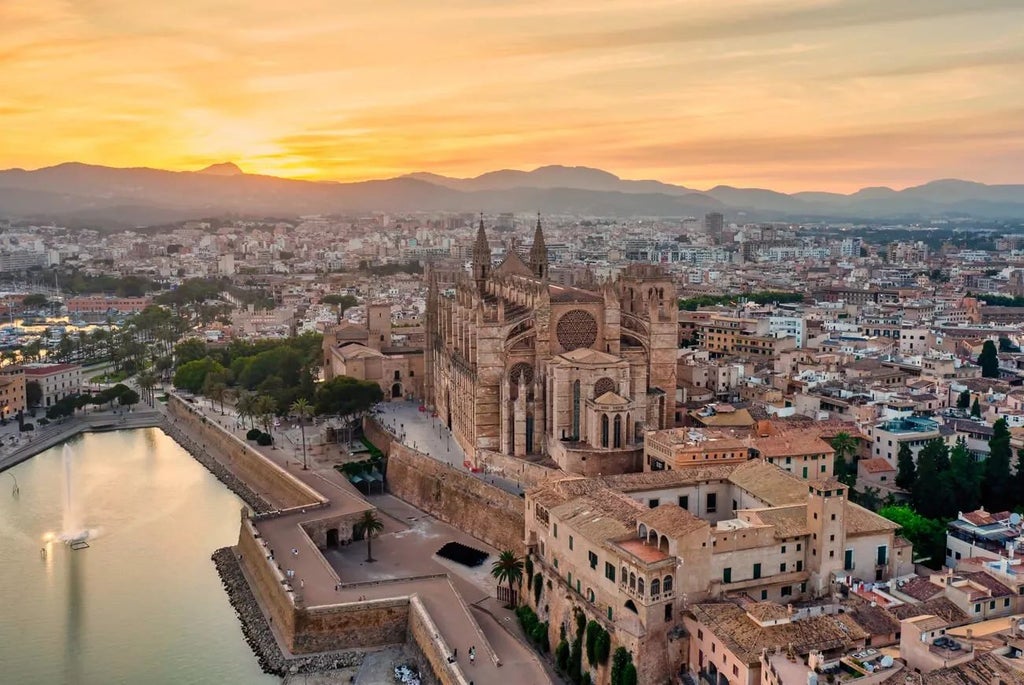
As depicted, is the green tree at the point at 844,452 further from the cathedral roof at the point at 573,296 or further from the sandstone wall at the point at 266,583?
the sandstone wall at the point at 266,583

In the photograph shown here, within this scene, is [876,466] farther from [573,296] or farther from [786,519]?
[573,296]

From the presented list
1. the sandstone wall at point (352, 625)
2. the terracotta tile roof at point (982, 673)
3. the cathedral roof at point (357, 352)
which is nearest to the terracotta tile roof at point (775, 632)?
the terracotta tile roof at point (982, 673)

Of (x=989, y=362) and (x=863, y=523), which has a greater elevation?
(x=863, y=523)

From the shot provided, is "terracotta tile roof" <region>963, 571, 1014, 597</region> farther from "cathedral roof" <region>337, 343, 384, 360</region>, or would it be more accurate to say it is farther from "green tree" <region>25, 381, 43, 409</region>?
"green tree" <region>25, 381, 43, 409</region>

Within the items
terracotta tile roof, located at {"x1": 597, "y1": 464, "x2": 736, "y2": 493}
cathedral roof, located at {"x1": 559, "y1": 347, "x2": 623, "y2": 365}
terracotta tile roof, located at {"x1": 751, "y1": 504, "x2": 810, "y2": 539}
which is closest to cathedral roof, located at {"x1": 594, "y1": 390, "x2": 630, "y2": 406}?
cathedral roof, located at {"x1": 559, "y1": 347, "x2": 623, "y2": 365}

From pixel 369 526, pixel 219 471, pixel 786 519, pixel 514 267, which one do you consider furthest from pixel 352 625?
pixel 514 267

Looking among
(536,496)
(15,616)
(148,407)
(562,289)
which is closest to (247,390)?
(148,407)

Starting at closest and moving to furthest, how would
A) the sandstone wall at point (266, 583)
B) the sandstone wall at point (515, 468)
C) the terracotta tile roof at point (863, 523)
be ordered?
the terracotta tile roof at point (863, 523) < the sandstone wall at point (266, 583) < the sandstone wall at point (515, 468)
